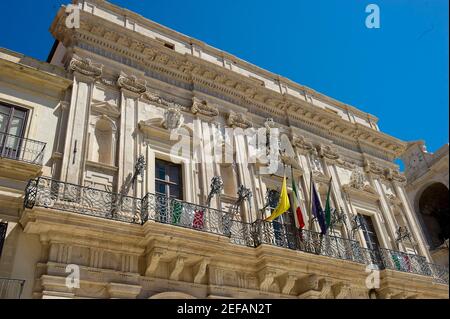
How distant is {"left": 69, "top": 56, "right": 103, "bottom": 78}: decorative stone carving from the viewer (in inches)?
414

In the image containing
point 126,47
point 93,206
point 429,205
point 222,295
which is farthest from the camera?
point 429,205

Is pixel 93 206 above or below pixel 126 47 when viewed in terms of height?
below

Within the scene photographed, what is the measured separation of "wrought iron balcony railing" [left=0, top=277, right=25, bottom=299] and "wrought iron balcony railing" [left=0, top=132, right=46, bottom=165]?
2.36 meters

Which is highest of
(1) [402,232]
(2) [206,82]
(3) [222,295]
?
(2) [206,82]

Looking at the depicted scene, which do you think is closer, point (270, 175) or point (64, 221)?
point (64, 221)

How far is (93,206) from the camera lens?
867cm

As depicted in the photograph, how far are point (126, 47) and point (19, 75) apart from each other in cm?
307

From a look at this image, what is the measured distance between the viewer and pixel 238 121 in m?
13.0

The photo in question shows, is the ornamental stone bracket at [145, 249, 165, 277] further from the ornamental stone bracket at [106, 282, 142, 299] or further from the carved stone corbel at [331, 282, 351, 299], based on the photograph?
the carved stone corbel at [331, 282, 351, 299]

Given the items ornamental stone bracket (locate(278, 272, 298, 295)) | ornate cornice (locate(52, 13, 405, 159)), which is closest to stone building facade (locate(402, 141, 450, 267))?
ornate cornice (locate(52, 13, 405, 159))

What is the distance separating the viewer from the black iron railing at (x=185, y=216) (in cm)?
843

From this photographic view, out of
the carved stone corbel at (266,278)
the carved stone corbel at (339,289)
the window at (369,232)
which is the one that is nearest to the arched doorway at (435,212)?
the window at (369,232)

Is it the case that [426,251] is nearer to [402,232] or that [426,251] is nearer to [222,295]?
[402,232]
